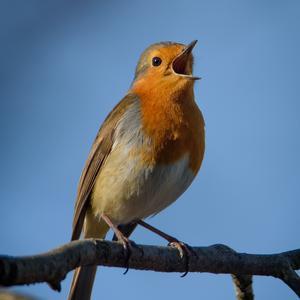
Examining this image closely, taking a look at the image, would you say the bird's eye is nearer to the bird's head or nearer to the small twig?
the bird's head

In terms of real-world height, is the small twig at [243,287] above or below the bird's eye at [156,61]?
below

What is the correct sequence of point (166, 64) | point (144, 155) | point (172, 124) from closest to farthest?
point (144, 155), point (172, 124), point (166, 64)

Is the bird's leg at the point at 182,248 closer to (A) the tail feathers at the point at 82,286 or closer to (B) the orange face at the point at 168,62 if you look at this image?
(A) the tail feathers at the point at 82,286

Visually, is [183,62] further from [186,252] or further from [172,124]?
[186,252]

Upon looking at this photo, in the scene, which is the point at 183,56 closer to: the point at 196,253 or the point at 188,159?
the point at 188,159

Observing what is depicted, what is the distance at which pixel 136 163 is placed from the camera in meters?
4.45

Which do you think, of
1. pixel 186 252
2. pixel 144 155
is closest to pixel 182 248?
pixel 186 252

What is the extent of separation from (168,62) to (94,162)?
1.03 metres

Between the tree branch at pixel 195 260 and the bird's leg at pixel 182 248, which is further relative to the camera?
the bird's leg at pixel 182 248

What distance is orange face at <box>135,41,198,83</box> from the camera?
5098 millimetres

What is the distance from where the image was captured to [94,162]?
4.91m

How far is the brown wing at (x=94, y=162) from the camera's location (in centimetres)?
485

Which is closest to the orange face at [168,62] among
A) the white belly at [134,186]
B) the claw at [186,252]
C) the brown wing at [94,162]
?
the brown wing at [94,162]

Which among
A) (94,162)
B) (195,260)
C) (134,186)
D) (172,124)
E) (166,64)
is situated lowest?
(195,260)
